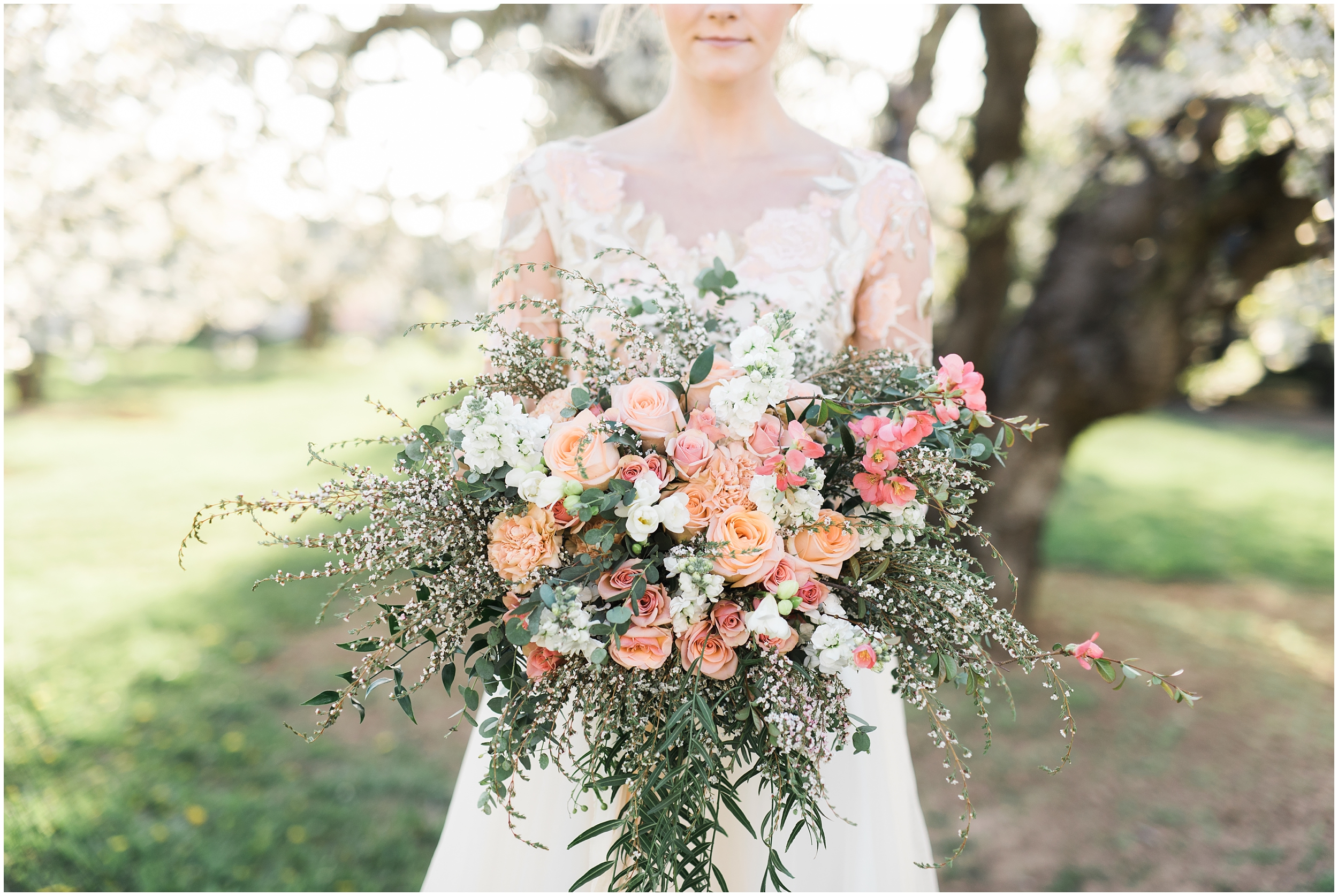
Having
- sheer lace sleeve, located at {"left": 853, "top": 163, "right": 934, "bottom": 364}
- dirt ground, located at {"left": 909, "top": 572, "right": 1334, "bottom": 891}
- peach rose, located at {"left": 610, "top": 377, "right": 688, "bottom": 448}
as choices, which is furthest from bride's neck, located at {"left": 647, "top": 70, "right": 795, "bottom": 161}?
dirt ground, located at {"left": 909, "top": 572, "right": 1334, "bottom": 891}

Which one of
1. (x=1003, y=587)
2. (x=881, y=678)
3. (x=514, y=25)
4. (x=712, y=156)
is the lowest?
(x=1003, y=587)

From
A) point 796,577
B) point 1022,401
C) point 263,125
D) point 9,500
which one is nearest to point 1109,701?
point 1022,401

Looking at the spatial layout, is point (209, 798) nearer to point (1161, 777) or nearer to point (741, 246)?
point (741, 246)

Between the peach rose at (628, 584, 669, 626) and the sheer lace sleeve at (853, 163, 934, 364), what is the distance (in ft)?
2.97

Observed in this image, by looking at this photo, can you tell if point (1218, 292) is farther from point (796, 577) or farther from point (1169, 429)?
point (1169, 429)

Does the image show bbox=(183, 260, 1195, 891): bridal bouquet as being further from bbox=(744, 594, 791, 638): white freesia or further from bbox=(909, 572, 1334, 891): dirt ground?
bbox=(909, 572, 1334, 891): dirt ground

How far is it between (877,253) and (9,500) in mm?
10485

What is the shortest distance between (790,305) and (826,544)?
0.71 meters

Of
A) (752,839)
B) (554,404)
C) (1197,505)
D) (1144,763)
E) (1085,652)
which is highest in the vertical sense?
(554,404)

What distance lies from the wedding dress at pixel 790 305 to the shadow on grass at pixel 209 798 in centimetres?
196

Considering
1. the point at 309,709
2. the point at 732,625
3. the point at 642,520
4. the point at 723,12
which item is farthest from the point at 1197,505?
the point at 642,520

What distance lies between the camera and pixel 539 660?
1.40 m

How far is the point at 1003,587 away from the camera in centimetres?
514

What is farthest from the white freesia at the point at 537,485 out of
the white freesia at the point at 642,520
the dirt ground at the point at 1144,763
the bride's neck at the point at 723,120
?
the dirt ground at the point at 1144,763
